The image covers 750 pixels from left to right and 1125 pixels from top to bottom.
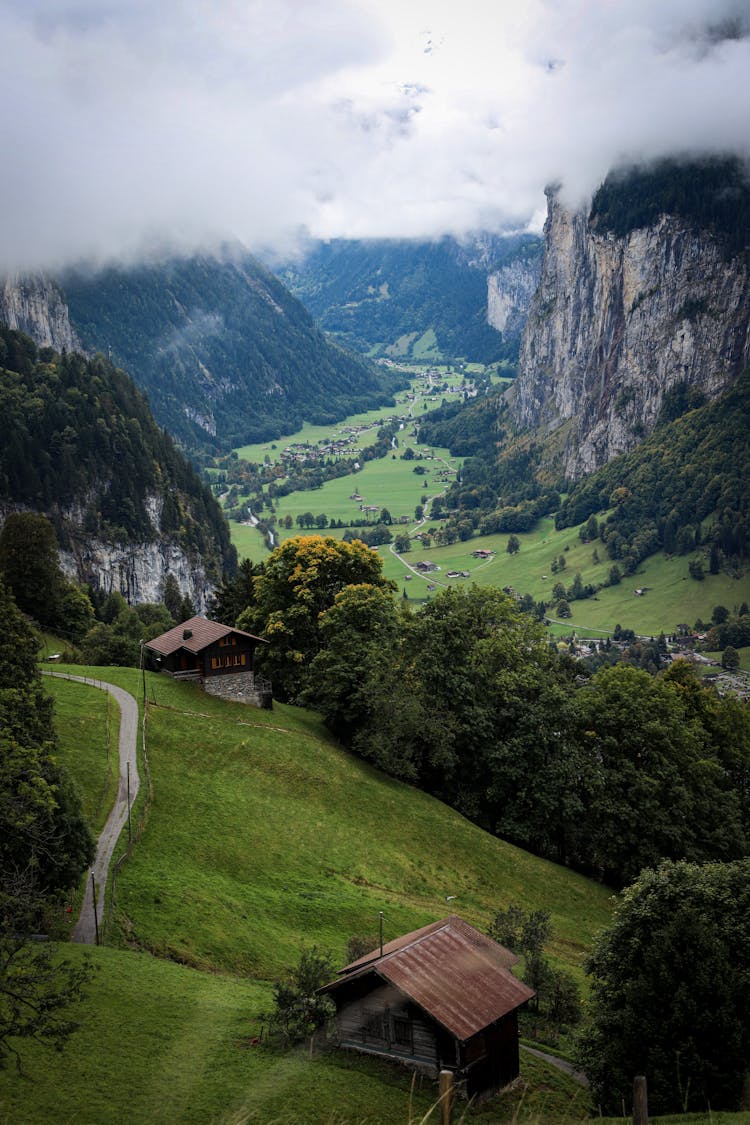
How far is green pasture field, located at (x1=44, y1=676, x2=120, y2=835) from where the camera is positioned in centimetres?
4725

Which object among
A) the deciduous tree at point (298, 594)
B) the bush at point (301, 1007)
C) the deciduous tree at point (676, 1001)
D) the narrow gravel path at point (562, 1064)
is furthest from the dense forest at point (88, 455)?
the deciduous tree at point (676, 1001)

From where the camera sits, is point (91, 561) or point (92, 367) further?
point (92, 367)

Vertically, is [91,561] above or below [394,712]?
above

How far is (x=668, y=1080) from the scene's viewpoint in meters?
29.6

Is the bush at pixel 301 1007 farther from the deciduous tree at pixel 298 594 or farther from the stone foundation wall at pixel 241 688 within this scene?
the deciduous tree at pixel 298 594

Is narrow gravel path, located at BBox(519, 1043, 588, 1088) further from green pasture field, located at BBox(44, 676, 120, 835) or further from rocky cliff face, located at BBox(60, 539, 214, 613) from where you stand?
rocky cliff face, located at BBox(60, 539, 214, 613)

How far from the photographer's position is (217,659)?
66375 mm

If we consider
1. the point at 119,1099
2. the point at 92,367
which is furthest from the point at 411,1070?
the point at 92,367

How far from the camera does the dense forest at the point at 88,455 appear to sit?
157 meters

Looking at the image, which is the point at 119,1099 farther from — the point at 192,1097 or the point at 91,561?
the point at 91,561

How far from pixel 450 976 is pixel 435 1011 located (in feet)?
5.73

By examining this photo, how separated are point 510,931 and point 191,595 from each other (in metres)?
150

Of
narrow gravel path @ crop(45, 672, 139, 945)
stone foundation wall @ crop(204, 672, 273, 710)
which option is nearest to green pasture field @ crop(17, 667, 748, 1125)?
narrow gravel path @ crop(45, 672, 139, 945)

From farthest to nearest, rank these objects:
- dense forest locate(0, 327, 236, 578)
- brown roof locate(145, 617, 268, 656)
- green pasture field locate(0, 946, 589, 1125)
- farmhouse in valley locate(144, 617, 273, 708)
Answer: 1. dense forest locate(0, 327, 236, 578)
2. farmhouse in valley locate(144, 617, 273, 708)
3. brown roof locate(145, 617, 268, 656)
4. green pasture field locate(0, 946, 589, 1125)
